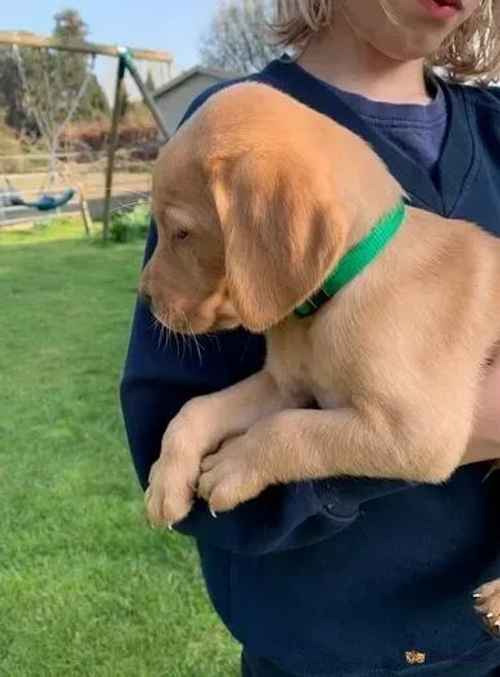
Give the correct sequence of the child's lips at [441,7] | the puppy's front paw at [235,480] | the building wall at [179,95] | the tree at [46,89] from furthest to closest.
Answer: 1. the building wall at [179,95]
2. the tree at [46,89]
3. the child's lips at [441,7]
4. the puppy's front paw at [235,480]

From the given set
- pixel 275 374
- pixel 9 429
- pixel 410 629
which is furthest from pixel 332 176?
pixel 9 429

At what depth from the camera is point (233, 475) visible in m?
1.46

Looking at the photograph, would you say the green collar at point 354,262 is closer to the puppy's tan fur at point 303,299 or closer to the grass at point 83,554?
the puppy's tan fur at point 303,299

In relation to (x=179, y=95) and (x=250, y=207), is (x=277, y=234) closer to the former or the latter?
(x=250, y=207)

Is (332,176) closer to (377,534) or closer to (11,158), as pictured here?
(377,534)

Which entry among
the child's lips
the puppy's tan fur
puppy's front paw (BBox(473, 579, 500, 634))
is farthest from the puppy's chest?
the child's lips

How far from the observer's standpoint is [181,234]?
155cm

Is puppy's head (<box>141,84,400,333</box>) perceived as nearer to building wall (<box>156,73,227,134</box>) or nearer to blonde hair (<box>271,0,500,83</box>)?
blonde hair (<box>271,0,500,83</box>)

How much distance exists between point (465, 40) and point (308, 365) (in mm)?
1015

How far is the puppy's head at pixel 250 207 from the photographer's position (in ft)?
4.47

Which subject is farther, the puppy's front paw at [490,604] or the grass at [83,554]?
the grass at [83,554]

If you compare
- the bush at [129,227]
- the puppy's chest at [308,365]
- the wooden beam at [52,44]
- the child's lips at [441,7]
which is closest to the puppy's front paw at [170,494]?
the puppy's chest at [308,365]

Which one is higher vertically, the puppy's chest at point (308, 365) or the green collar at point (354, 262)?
the green collar at point (354, 262)

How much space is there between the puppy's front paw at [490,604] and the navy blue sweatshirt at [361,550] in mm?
67
